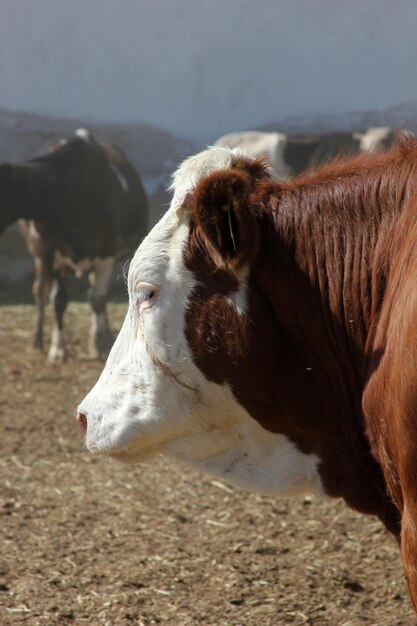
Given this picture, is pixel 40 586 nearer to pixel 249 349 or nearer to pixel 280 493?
pixel 280 493

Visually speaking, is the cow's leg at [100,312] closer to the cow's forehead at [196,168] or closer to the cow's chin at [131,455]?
the cow's chin at [131,455]

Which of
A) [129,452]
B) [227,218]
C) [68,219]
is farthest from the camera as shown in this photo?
[68,219]

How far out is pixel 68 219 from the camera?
9992 millimetres

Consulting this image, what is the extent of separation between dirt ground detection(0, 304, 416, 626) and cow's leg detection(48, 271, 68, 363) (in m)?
2.83

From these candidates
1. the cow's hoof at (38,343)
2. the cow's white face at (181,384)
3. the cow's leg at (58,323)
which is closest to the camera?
the cow's white face at (181,384)

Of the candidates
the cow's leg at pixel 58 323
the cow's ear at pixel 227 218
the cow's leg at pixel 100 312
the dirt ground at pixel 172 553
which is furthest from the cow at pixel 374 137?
the cow's ear at pixel 227 218

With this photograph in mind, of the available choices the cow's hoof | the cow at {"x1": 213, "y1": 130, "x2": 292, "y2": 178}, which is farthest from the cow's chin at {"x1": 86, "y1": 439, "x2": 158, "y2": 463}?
the cow at {"x1": 213, "y1": 130, "x2": 292, "y2": 178}

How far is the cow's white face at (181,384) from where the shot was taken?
2.84m

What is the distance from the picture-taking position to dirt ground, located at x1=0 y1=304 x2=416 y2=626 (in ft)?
13.1

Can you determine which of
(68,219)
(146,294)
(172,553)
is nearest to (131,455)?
(146,294)

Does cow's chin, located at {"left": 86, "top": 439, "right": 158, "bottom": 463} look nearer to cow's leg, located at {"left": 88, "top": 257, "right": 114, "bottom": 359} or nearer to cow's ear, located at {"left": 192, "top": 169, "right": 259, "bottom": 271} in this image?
cow's ear, located at {"left": 192, "top": 169, "right": 259, "bottom": 271}

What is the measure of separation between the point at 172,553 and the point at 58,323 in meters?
5.06

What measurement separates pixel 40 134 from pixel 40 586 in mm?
10257

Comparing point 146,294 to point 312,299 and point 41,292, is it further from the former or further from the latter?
point 41,292
